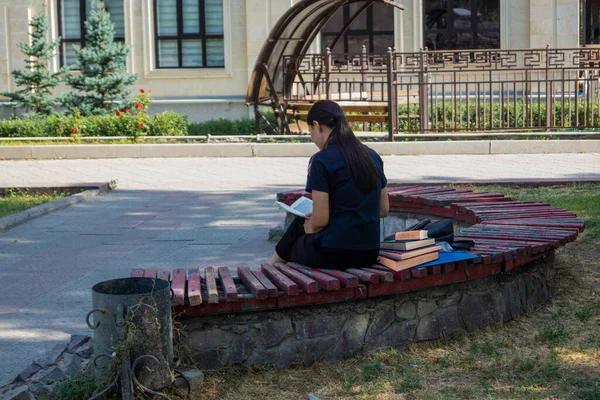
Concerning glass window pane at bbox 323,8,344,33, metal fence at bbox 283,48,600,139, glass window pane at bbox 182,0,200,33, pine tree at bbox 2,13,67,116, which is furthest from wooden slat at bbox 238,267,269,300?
glass window pane at bbox 182,0,200,33

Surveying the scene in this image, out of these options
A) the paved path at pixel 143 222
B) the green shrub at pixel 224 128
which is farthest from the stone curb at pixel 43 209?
the green shrub at pixel 224 128

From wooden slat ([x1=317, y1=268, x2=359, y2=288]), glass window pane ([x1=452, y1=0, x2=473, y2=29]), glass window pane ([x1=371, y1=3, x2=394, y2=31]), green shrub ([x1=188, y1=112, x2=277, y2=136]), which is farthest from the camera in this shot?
glass window pane ([x1=371, y1=3, x2=394, y2=31])

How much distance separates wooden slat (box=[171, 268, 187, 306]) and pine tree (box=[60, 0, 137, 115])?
1510 centimetres

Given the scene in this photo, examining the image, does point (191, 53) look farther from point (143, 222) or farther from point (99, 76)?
point (143, 222)

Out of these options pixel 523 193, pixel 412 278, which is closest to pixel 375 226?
pixel 412 278

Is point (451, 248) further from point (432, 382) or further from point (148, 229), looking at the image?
point (148, 229)

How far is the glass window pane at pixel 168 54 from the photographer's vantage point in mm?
24297

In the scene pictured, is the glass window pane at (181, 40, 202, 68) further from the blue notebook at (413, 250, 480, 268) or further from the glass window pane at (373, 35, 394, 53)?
the blue notebook at (413, 250, 480, 268)

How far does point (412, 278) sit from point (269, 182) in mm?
7412

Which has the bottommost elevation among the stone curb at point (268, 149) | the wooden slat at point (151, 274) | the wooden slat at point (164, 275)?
the wooden slat at point (164, 275)

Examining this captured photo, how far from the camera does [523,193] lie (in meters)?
10.5

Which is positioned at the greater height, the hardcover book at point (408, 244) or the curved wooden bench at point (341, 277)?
the hardcover book at point (408, 244)

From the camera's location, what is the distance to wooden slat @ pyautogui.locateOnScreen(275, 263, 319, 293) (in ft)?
16.1

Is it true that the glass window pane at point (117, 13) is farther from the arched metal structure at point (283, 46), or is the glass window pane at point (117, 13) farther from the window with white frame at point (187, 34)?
the arched metal structure at point (283, 46)
